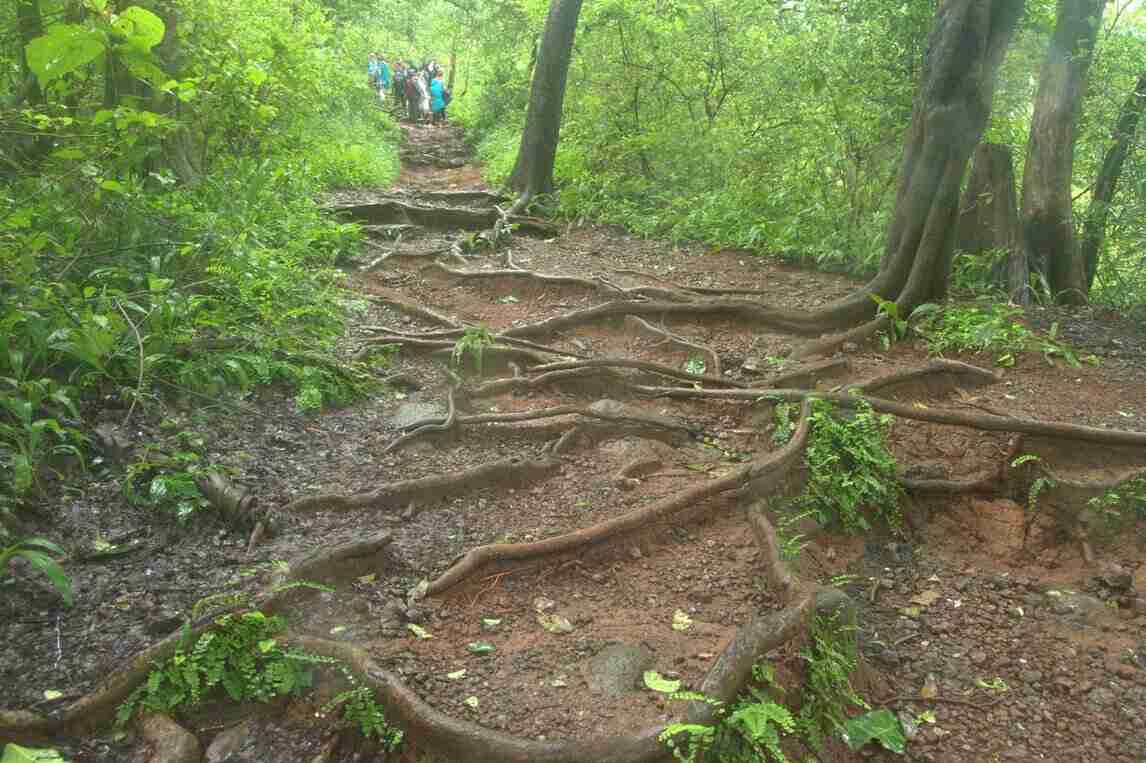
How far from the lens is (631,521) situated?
14.3ft

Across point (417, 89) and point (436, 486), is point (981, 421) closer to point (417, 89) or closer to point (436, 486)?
point (436, 486)

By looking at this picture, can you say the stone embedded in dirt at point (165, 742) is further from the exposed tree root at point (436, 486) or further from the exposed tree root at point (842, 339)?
the exposed tree root at point (842, 339)

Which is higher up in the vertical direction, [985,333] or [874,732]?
[985,333]

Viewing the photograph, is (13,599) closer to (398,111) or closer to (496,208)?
(496,208)

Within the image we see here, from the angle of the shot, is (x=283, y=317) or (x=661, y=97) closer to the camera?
(x=283, y=317)

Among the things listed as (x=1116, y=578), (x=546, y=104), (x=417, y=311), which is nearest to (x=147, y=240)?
(x=417, y=311)

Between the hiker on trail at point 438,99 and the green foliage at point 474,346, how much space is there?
2039cm

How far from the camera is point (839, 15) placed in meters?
9.77

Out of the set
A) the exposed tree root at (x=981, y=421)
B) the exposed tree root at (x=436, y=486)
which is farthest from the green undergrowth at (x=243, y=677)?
the exposed tree root at (x=981, y=421)

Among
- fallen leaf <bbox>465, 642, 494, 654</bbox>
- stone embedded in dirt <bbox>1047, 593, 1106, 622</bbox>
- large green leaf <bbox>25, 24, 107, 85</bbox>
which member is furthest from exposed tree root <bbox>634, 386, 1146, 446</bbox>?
large green leaf <bbox>25, 24, 107, 85</bbox>

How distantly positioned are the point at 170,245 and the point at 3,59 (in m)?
1.63

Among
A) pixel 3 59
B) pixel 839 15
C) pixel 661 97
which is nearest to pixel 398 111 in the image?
pixel 661 97

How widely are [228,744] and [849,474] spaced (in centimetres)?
339

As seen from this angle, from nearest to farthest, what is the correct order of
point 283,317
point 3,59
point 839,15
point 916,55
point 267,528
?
point 267,528, point 3,59, point 283,317, point 916,55, point 839,15
